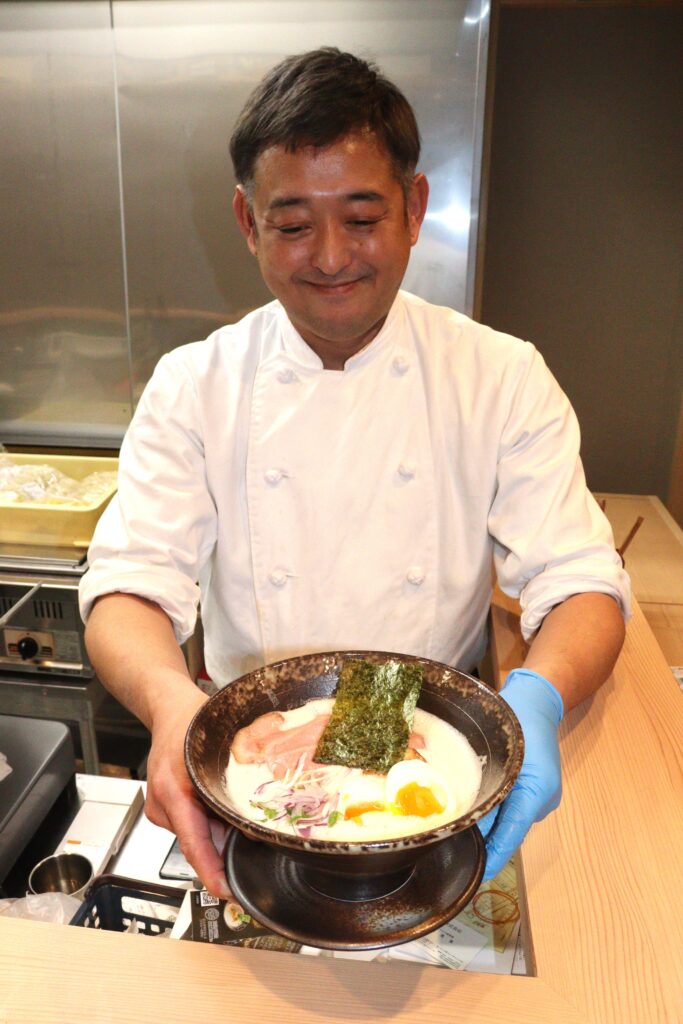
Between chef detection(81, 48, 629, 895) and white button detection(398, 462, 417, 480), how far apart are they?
10mm

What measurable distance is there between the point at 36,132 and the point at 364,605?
216 centimetres

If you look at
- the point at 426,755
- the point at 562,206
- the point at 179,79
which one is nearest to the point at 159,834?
the point at 426,755

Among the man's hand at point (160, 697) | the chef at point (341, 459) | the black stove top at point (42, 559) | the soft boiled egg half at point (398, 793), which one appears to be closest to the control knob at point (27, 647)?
the black stove top at point (42, 559)

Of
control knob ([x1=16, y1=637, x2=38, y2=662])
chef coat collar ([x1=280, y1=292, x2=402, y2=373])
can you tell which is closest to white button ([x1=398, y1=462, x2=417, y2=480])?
chef coat collar ([x1=280, y1=292, x2=402, y2=373])

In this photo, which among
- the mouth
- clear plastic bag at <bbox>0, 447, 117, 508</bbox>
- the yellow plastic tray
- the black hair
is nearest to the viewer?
the black hair

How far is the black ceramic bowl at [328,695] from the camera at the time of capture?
0.69m

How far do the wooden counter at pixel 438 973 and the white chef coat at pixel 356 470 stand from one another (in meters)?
0.64

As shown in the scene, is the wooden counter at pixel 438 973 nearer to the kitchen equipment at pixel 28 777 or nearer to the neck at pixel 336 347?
the kitchen equipment at pixel 28 777

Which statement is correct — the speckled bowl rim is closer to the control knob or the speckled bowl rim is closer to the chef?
the chef

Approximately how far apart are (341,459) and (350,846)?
98 cm

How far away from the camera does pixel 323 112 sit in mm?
1267

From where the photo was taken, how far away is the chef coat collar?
5.18 ft

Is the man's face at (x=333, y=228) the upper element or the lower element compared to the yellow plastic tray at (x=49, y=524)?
upper

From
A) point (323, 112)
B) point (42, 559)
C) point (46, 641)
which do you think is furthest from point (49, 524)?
point (323, 112)
